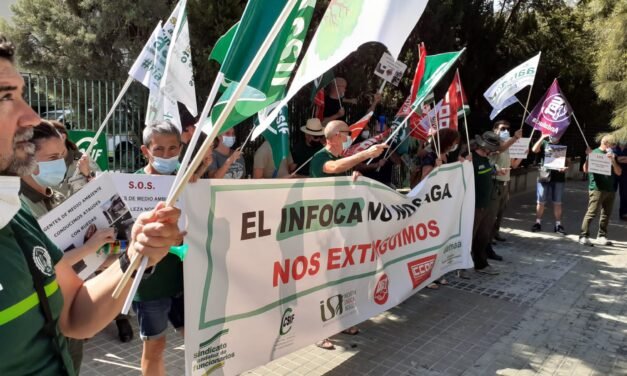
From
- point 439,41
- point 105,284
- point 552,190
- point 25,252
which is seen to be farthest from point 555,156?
→ point 25,252

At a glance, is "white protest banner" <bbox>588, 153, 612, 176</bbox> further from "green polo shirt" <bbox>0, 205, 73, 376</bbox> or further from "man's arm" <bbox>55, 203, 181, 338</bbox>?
"green polo shirt" <bbox>0, 205, 73, 376</bbox>

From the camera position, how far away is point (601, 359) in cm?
454

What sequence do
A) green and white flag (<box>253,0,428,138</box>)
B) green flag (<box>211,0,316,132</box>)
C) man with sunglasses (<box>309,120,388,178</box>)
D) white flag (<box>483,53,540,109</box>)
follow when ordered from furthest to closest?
white flag (<box>483,53,540,109</box>), man with sunglasses (<box>309,120,388,178</box>), green and white flag (<box>253,0,428,138</box>), green flag (<box>211,0,316,132</box>)

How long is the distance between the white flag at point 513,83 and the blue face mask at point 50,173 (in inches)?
265

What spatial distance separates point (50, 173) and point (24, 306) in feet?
6.07

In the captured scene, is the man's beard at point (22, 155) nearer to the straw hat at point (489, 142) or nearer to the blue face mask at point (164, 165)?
the blue face mask at point (164, 165)

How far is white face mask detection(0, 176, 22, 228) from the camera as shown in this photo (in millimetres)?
1354

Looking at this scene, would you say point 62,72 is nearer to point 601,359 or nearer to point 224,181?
point 224,181

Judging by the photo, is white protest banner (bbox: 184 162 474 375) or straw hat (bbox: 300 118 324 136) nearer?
white protest banner (bbox: 184 162 474 375)

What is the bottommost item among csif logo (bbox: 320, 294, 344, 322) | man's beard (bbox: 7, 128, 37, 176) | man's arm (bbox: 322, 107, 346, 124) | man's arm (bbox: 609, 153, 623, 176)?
csif logo (bbox: 320, 294, 344, 322)

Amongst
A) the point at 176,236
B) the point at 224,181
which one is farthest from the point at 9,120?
the point at 224,181

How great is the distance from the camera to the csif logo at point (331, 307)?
3.85 meters

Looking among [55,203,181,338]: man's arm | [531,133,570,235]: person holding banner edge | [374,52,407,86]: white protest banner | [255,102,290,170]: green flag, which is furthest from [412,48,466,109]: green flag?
[531,133,570,235]: person holding banner edge

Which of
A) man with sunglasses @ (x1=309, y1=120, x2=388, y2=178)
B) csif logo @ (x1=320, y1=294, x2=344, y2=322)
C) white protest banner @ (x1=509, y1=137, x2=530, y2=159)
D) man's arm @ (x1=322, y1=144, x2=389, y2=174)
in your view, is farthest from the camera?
white protest banner @ (x1=509, y1=137, x2=530, y2=159)
